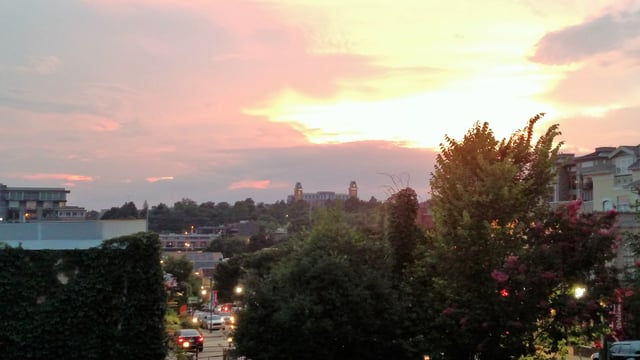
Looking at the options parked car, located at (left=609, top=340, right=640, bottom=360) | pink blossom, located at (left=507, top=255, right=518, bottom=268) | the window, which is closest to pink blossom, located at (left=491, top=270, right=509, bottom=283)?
pink blossom, located at (left=507, top=255, right=518, bottom=268)

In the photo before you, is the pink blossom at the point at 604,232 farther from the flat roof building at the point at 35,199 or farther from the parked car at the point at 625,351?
the flat roof building at the point at 35,199

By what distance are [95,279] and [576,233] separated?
14.0 meters

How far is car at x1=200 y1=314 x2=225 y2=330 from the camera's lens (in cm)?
5530

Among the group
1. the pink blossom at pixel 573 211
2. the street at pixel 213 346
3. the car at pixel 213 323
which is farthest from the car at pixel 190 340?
the pink blossom at pixel 573 211

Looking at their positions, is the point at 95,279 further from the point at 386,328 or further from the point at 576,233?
the point at 576,233

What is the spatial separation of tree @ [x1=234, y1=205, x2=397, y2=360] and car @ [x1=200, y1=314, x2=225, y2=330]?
36129 mm

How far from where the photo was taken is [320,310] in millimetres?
18875

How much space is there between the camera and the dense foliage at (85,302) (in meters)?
19.9

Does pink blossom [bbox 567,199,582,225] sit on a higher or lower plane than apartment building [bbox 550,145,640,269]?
lower

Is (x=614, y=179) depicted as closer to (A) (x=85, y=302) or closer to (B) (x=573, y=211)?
(B) (x=573, y=211)

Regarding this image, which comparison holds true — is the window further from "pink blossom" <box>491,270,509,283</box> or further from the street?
"pink blossom" <box>491,270,509,283</box>

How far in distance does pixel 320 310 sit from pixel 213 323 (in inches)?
1522

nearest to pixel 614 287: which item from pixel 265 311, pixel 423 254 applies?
pixel 423 254

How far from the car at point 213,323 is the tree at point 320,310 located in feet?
119
